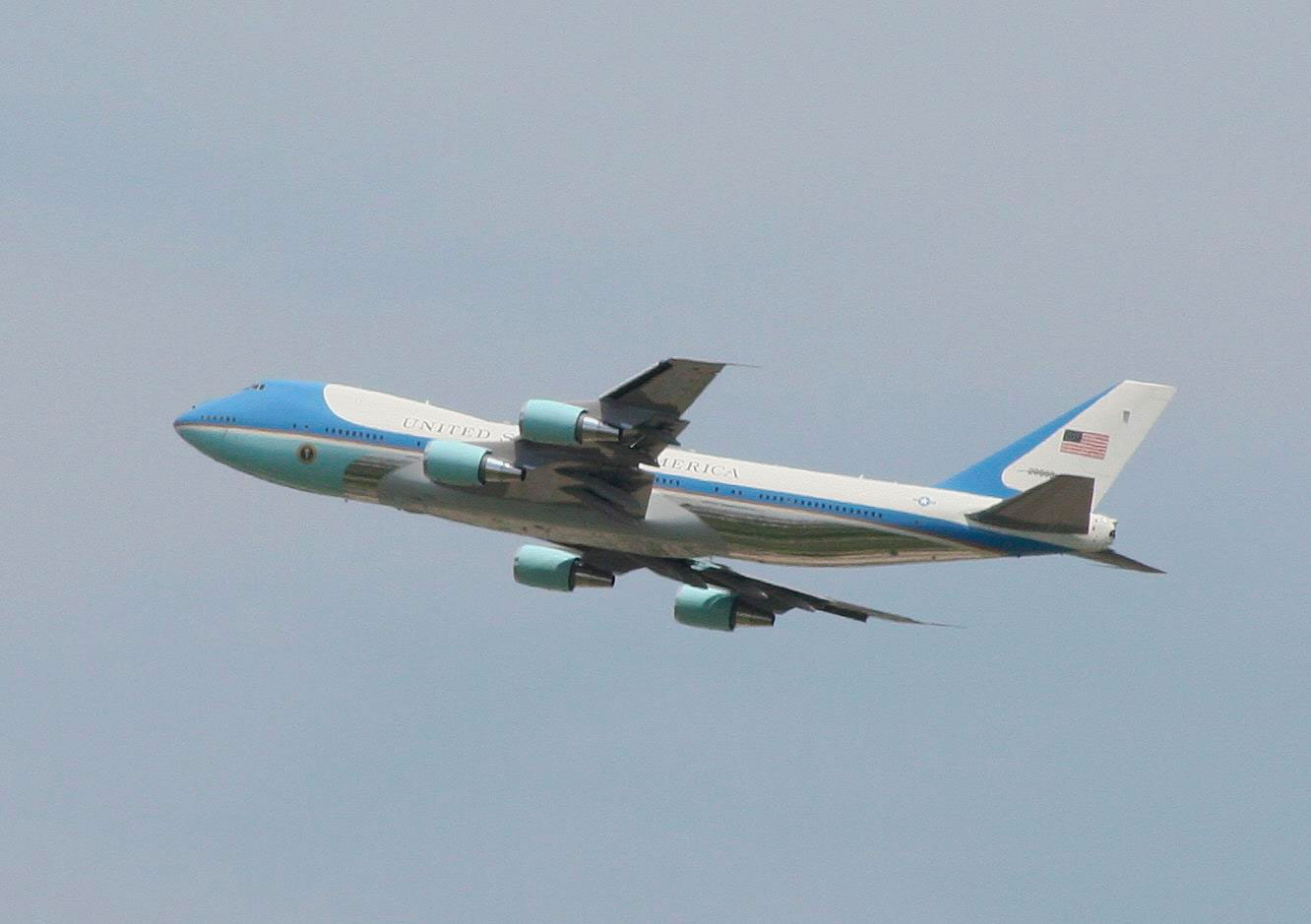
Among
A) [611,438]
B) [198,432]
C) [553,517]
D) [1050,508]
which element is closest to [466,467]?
[553,517]

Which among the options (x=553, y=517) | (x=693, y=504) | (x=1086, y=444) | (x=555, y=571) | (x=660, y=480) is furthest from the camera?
(x=555, y=571)

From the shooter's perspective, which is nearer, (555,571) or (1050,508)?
(1050,508)

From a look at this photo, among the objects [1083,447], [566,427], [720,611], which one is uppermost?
[1083,447]

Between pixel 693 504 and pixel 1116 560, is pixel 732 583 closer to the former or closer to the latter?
pixel 693 504

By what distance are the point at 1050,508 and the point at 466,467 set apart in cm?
1688

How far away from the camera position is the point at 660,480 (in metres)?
66.2

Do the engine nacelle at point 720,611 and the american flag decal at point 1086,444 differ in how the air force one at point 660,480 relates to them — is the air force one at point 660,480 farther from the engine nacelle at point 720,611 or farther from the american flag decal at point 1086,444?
the engine nacelle at point 720,611

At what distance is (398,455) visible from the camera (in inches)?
2621

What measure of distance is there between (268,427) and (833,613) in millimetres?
19857

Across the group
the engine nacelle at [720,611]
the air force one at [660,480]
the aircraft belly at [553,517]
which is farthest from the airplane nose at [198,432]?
the engine nacelle at [720,611]

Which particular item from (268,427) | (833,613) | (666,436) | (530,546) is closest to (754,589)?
(833,613)

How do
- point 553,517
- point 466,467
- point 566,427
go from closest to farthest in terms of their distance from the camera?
point 566,427 → point 466,467 → point 553,517

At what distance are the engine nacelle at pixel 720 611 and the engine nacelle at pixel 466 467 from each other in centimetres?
1136

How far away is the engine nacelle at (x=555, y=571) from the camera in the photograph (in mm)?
71500
